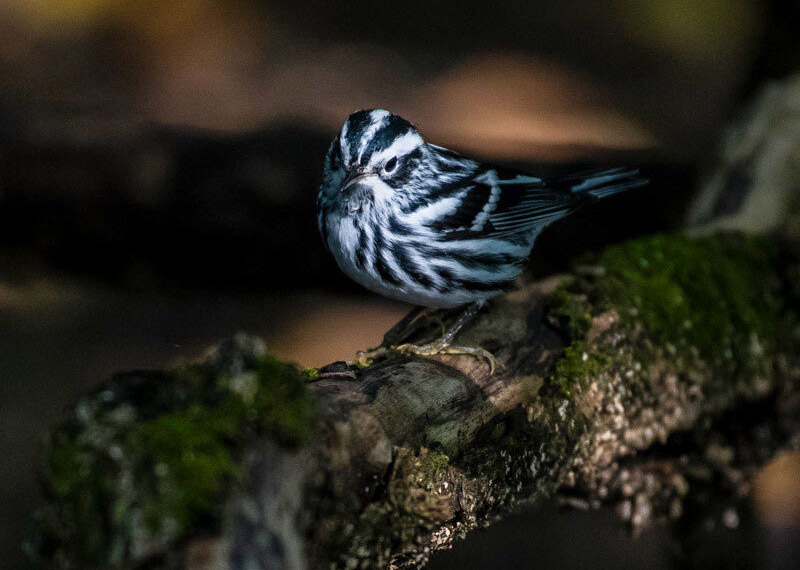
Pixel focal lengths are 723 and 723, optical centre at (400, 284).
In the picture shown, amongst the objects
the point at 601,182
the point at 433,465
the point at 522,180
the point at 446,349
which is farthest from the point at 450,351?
the point at 601,182

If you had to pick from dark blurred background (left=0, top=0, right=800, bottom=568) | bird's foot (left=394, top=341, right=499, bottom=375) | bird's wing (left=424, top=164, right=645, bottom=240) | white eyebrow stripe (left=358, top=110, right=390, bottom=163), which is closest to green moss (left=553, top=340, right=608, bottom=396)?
bird's foot (left=394, top=341, right=499, bottom=375)

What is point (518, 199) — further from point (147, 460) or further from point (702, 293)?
point (147, 460)

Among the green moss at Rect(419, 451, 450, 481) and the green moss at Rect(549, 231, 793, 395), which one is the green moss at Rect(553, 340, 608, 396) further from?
the green moss at Rect(419, 451, 450, 481)

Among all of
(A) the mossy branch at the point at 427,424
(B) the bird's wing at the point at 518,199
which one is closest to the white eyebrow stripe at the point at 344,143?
(B) the bird's wing at the point at 518,199

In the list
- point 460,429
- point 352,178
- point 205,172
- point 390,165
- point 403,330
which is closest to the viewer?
point 460,429

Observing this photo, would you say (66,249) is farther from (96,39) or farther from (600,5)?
(600,5)

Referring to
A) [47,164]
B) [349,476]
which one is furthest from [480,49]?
[349,476]
